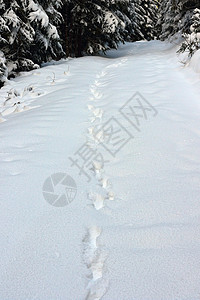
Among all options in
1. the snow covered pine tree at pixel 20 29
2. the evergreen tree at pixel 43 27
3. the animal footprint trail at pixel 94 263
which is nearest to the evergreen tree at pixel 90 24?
the evergreen tree at pixel 43 27

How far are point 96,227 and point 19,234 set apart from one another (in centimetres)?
48

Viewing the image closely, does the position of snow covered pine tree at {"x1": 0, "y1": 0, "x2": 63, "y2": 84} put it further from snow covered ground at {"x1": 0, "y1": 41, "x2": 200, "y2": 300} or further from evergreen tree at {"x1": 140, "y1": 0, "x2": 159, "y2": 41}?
evergreen tree at {"x1": 140, "y1": 0, "x2": 159, "y2": 41}

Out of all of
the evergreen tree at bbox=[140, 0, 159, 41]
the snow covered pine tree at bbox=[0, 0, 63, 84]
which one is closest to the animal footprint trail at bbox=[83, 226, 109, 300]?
the snow covered pine tree at bbox=[0, 0, 63, 84]

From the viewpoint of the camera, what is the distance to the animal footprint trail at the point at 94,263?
46.7 inches

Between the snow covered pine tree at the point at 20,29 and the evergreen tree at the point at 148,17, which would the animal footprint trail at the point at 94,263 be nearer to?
the snow covered pine tree at the point at 20,29

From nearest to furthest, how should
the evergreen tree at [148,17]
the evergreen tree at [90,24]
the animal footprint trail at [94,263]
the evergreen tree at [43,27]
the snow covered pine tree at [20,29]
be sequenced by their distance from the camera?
the animal footprint trail at [94,263], the snow covered pine tree at [20,29], the evergreen tree at [43,27], the evergreen tree at [90,24], the evergreen tree at [148,17]

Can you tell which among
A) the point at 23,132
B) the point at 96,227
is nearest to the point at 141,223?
the point at 96,227

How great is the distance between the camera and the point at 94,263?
1.35 m

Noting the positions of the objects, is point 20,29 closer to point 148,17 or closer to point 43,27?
point 43,27

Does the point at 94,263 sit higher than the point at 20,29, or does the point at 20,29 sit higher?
the point at 20,29

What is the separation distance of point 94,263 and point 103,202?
552 mm

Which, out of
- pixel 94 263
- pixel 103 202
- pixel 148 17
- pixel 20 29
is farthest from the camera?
pixel 148 17

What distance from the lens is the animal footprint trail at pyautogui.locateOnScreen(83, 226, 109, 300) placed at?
119 cm

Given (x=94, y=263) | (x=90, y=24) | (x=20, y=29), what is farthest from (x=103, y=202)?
(x=90, y=24)
